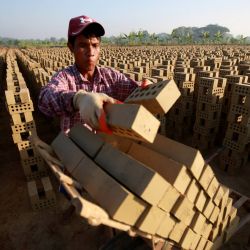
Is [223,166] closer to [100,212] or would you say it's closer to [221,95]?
[221,95]

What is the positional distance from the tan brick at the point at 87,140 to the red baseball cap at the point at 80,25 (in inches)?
40.6

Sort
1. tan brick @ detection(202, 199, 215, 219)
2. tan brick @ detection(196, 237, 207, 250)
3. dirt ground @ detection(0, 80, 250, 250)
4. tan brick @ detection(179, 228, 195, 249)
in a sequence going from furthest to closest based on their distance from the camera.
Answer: dirt ground @ detection(0, 80, 250, 250), tan brick @ detection(196, 237, 207, 250), tan brick @ detection(202, 199, 215, 219), tan brick @ detection(179, 228, 195, 249)

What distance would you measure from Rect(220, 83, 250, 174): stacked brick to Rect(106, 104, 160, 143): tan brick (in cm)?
464

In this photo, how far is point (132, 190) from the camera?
1.63m

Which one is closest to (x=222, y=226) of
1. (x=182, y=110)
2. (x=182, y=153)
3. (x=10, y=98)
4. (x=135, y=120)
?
(x=182, y=153)

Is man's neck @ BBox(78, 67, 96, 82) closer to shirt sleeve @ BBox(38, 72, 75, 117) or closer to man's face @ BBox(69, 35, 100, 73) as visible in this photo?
man's face @ BBox(69, 35, 100, 73)

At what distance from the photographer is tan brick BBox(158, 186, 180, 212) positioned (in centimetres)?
171

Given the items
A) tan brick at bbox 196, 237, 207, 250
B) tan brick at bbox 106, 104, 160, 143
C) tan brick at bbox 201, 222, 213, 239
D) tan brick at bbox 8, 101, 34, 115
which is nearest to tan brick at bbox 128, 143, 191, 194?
tan brick at bbox 106, 104, 160, 143

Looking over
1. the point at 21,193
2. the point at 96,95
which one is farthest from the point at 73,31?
the point at 21,193

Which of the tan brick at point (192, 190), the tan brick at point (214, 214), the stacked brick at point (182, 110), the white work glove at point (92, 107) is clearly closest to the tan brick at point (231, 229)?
the tan brick at point (214, 214)

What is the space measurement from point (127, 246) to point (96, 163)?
54.1 inches

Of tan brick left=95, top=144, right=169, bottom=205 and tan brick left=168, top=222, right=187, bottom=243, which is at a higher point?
tan brick left=95, top=144, right=169, bottom=205

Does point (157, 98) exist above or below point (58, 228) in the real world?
above

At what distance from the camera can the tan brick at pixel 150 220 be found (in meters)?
1.63
